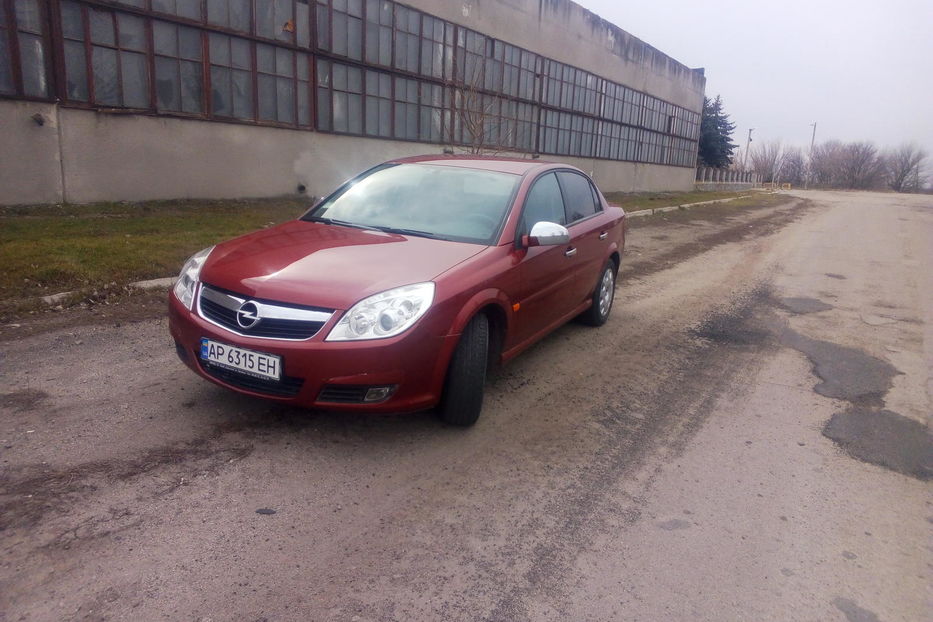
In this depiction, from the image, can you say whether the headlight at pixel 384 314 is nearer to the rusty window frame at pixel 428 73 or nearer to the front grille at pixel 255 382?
the front grille at pixel 255 382

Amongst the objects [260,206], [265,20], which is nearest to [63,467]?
[260,206]

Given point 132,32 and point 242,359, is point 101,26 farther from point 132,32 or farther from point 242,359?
point 242,359

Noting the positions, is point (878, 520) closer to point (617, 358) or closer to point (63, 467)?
point (617, 358)

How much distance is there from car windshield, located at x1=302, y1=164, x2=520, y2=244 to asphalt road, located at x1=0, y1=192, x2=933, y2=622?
1.23 meters

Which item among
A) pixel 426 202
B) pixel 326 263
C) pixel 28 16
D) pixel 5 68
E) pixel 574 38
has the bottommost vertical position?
pixel 326 263

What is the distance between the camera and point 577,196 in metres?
6.04

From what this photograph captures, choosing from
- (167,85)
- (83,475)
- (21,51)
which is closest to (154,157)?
(167,85)

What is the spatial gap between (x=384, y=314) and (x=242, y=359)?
2.57ft

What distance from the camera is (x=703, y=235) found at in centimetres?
1673

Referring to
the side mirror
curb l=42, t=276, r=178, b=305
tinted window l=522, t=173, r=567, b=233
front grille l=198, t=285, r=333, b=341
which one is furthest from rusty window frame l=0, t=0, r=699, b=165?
the side mirror

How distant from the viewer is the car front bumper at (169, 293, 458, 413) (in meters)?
3.38

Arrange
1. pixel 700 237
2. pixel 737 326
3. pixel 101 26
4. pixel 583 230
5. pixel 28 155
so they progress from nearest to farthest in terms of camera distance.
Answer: pixel 583 230 → pixel 737 326 → pixel 28 155 → pixel 101 26 → pixel 700 237

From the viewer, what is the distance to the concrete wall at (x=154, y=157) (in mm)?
11617

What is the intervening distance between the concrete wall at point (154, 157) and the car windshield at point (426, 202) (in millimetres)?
9414
